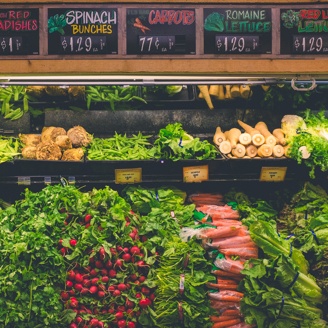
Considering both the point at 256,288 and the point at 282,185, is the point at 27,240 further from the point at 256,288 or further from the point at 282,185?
the point at 282,185

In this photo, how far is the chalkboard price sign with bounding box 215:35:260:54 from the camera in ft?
14.7

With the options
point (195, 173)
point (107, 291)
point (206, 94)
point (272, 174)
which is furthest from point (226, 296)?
point (206, 94)

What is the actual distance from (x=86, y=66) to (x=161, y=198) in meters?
1.51

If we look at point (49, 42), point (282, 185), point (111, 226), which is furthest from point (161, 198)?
point (49, 42)

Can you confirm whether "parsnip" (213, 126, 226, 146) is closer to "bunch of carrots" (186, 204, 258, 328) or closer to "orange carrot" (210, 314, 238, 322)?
"bunch of carrots" (186, 204, 258, 328)

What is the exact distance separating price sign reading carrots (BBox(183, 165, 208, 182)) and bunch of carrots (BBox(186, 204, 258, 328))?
1.79 feet

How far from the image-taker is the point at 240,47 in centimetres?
449

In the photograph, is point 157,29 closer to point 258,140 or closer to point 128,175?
point 128,175

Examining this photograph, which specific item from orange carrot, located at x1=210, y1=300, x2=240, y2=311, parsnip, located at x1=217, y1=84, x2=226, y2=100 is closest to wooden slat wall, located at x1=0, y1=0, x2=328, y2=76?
parsnip, located at x1=217, y1=84, x2=226, y2=100

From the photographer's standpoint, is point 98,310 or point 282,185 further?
point 282,185

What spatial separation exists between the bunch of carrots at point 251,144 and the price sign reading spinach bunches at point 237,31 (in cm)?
120

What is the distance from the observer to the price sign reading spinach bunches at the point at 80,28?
4.42 m

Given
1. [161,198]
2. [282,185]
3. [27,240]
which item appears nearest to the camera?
[27,240]

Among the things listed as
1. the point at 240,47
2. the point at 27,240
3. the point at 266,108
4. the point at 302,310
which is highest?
the point at 240,47
